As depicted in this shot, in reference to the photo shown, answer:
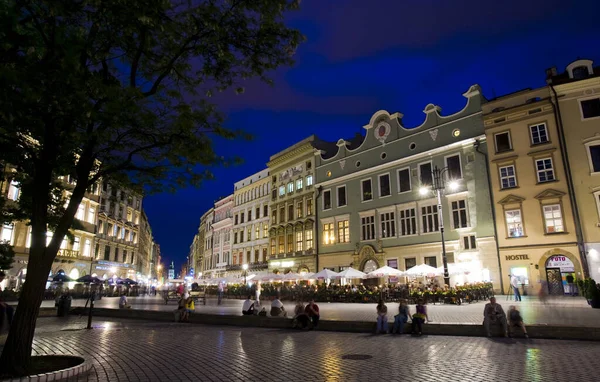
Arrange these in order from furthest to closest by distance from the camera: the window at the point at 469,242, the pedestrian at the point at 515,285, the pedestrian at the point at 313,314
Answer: the window at the point at 469,242 → the pedestrian at the point at 515,285 → the pedestrian at the point at 313,314

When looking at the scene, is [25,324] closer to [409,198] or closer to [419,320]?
[419,320]

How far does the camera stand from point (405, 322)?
14.1 metres

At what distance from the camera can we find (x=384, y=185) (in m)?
38.0

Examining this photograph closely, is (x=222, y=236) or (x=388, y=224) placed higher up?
(x=222, y=236)

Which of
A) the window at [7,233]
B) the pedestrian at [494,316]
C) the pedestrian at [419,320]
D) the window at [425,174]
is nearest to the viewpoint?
the pedestrian at [494,316]

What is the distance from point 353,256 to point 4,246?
2798 cm

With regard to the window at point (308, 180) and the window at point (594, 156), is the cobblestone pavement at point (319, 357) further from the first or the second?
the window at point (308, 180)

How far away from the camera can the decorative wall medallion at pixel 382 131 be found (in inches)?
1512

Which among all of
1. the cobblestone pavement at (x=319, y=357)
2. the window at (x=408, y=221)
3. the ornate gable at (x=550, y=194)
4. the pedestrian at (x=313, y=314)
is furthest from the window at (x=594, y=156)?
the pedestrian at (x=313, y=314)

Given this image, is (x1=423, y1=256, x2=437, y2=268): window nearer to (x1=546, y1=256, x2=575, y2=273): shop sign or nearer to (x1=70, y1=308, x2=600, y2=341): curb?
(x1=546, y1=256, x2=575, y2=273): shop sign

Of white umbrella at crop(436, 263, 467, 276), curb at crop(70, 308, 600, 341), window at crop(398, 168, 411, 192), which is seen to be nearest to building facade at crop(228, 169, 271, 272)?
window at crop(398, 168, 411, 192)

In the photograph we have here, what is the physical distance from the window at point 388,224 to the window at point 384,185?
1952mm

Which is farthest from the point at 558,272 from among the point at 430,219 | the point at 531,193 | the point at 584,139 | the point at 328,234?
the point at 328,234

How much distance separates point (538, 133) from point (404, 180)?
37.2 ft
